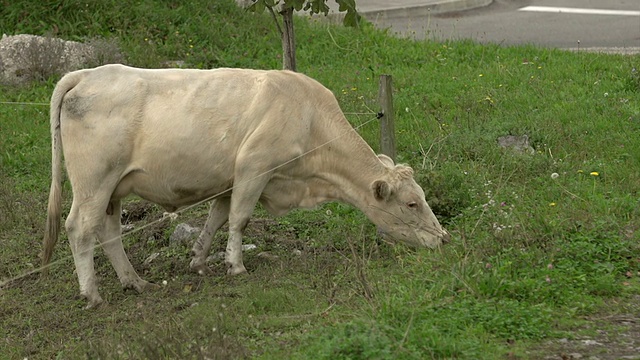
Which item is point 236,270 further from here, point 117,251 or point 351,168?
point 351,168

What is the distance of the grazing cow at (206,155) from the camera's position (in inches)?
341

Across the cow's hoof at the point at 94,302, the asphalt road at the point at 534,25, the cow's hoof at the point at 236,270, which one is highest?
the asphalt road at the point at 534,25

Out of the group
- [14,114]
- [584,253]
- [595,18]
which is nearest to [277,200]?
[584,253]

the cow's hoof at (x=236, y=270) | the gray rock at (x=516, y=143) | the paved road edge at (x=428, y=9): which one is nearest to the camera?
the cow's hoof at (x=236, y=270)

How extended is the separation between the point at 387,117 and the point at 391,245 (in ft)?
3.75

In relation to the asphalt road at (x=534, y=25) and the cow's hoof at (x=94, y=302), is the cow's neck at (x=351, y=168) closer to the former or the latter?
the cow's hoof at (x=94, y=302)

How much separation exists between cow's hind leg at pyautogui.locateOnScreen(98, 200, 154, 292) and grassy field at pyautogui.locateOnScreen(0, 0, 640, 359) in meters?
0.15

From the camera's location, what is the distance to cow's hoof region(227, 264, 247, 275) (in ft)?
29.2

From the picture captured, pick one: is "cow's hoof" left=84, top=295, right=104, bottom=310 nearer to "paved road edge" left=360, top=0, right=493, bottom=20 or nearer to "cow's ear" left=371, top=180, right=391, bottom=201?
"cow's ear" left=371, top=180, right=391, bottom=201

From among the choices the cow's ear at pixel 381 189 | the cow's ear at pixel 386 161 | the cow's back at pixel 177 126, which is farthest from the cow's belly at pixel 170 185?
the cow's ear at pixel 386 161

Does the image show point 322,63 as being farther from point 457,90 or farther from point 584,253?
point 584,253

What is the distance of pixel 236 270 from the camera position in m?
8.90

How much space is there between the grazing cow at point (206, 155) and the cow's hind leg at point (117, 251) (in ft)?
0.03

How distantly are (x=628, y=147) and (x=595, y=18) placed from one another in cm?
754
